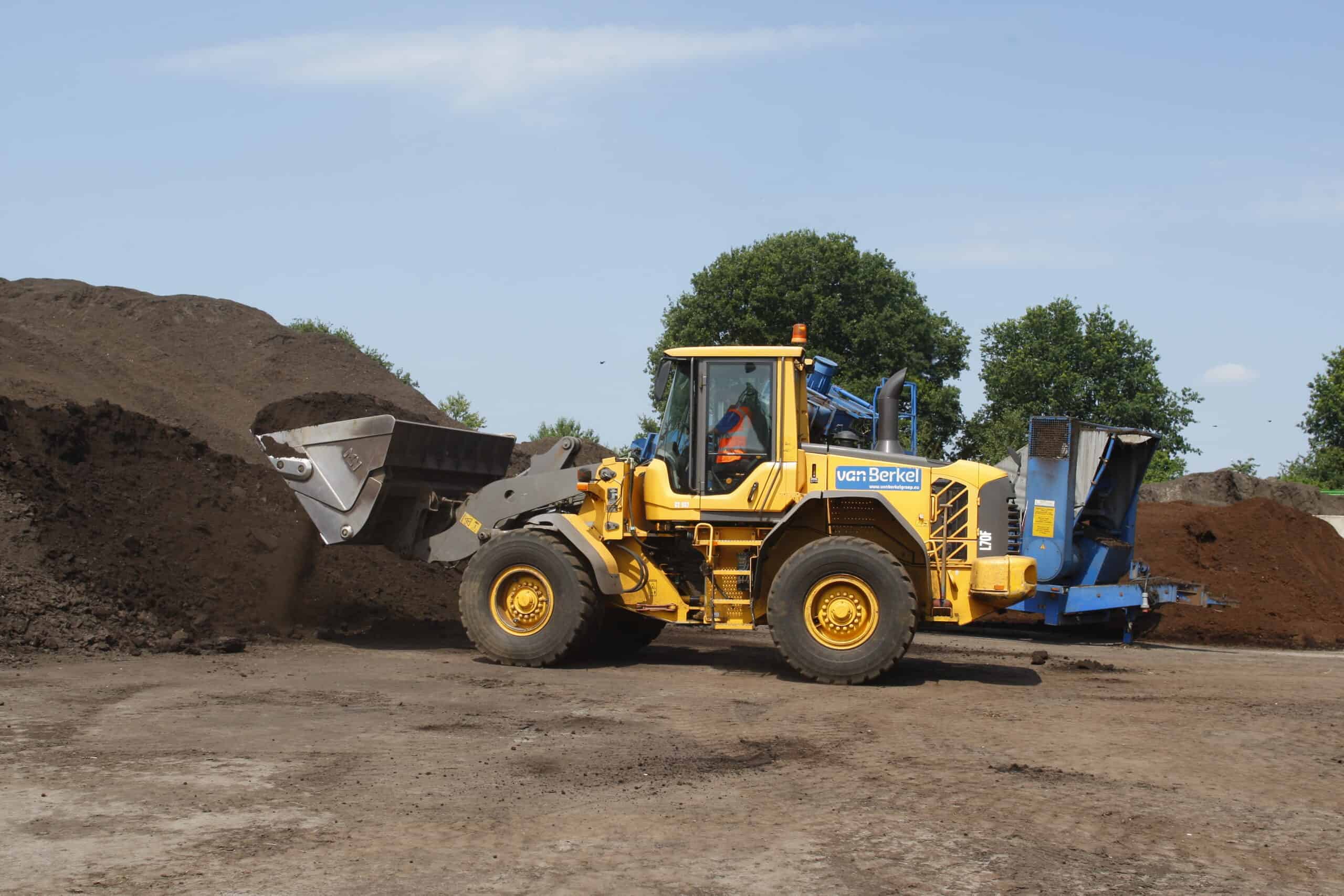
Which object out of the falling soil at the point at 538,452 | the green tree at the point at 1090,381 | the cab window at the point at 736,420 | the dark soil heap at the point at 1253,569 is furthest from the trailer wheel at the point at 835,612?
the green tree at the point at 1090,381

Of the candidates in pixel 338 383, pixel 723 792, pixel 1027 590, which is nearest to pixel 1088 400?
pixel 338 383

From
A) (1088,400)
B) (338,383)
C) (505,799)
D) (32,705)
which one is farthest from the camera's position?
(1088,400)

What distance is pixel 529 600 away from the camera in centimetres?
1126

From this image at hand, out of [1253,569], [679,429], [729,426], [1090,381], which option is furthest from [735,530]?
[1090,381]

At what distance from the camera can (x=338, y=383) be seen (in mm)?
25031

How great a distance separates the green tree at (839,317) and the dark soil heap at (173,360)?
11441 millimetres

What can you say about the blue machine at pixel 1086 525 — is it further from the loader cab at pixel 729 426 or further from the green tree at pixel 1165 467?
the green tree at pixel 1165 467

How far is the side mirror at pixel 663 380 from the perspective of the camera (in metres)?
11.4

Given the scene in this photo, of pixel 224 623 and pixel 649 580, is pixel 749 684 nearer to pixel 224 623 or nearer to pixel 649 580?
pixel 649 580

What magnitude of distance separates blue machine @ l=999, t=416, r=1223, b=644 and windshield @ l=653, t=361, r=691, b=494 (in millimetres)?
5495

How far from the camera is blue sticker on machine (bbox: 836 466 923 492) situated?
10789 mm

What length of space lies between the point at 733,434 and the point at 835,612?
5.95ft

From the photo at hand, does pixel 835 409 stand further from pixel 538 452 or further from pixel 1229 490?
pixel 1229 490

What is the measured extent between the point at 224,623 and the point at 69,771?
591cm
